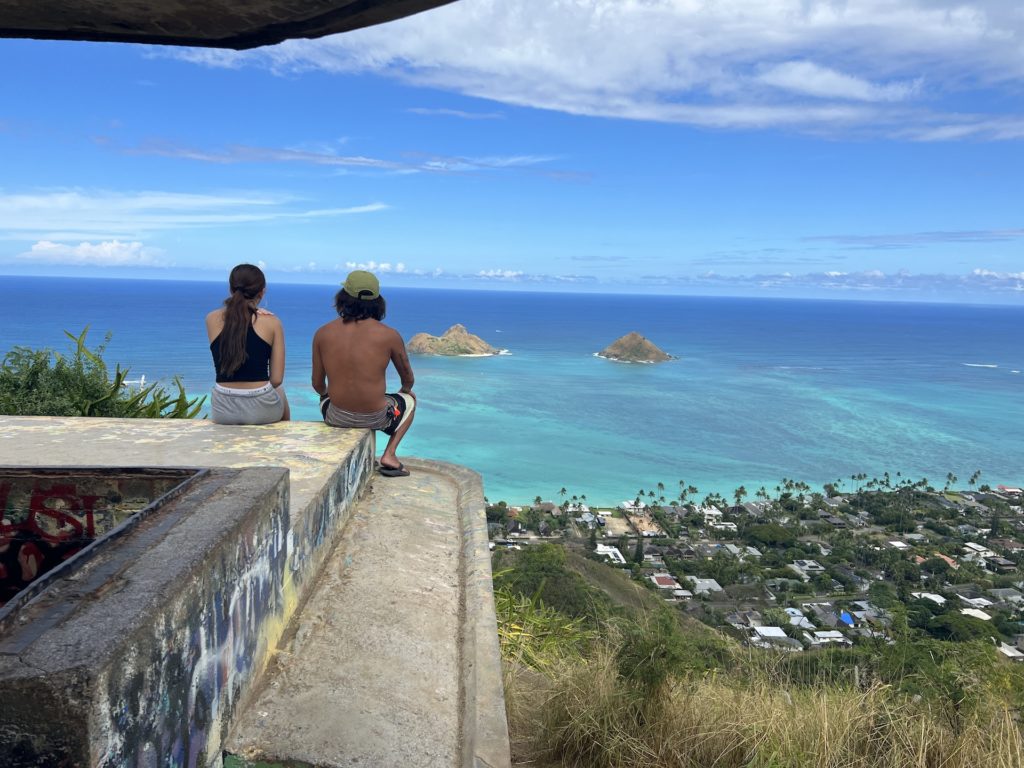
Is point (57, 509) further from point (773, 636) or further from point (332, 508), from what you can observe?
point (773, 636)

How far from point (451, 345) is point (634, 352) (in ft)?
84.1

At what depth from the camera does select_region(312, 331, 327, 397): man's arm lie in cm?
493

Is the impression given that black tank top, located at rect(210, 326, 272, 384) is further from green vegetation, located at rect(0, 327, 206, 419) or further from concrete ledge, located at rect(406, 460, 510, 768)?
green vegetation, located at rect(0, 327, 206, 419)

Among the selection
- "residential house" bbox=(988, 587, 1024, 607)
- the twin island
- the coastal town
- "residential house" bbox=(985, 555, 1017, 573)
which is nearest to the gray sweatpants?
the coastal town

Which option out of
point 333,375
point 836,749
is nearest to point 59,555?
point 333,375

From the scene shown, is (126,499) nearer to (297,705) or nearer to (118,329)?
(297,705)

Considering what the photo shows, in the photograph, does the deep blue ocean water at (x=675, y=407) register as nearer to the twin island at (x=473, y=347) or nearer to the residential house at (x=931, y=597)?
the twin island at (x=473, y=347)

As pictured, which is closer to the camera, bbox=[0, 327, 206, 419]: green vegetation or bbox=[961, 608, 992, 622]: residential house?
bbox=[0, 327, 206, 419]: green vegetation

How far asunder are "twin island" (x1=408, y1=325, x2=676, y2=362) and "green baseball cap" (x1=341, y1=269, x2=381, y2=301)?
9256 cm

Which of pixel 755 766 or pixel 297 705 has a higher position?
pixel 297 705

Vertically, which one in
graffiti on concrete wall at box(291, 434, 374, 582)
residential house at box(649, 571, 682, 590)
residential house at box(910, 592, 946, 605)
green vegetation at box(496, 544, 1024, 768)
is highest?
graffiti on concrete wall at box(291, 434, 374, 582)

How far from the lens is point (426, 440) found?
4906 centimetres

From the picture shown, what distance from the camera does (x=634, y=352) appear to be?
10250cm

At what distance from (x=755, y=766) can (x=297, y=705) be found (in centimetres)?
201
